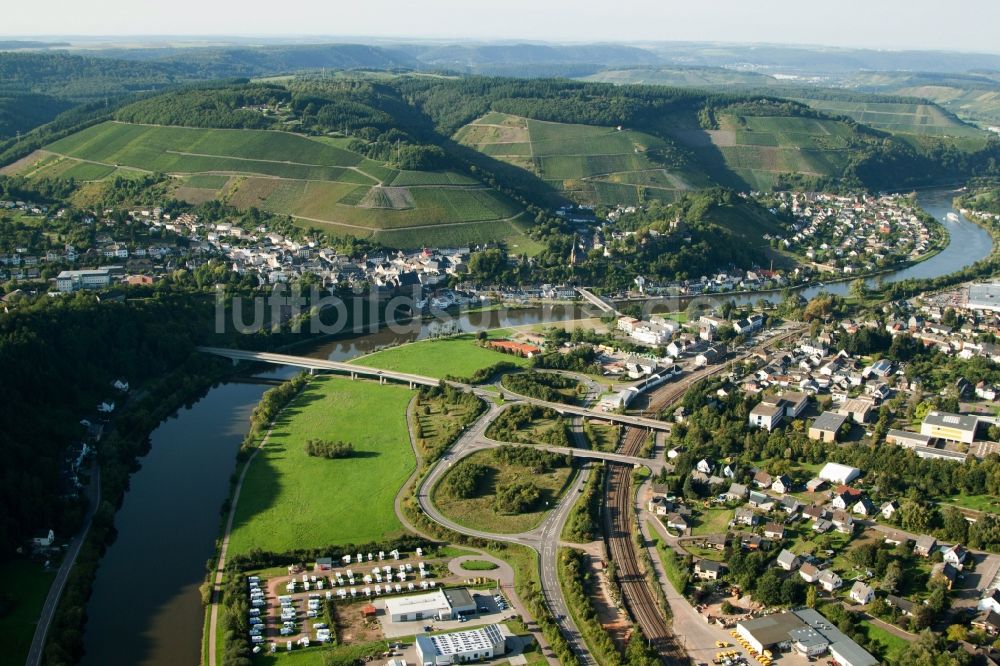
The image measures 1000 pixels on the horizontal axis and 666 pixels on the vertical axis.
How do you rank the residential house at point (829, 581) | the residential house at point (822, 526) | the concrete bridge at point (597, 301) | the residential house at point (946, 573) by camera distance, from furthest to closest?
the concrete bridge at point (597, 301), the residential house at point (822, 526), the residential house at point (829, 581), the residential house at point (946, 573)

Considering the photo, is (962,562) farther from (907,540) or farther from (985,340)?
(985,340)

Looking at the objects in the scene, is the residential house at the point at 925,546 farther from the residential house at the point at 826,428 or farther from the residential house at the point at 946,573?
the residential house at the point at 826,428

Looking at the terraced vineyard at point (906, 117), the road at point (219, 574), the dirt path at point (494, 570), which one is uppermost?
the terraced vineyard at point (906, 117)

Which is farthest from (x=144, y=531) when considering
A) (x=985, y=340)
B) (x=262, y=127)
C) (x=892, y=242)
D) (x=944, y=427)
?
(x=892, y=242)

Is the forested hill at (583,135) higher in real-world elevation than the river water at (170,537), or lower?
higher

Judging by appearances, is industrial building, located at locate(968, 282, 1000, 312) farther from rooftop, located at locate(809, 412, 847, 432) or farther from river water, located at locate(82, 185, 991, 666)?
river water, located at locate(82, 185, 991, 666)

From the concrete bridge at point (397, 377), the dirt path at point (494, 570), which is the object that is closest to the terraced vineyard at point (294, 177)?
the concrete bridge at point (397, 377)
